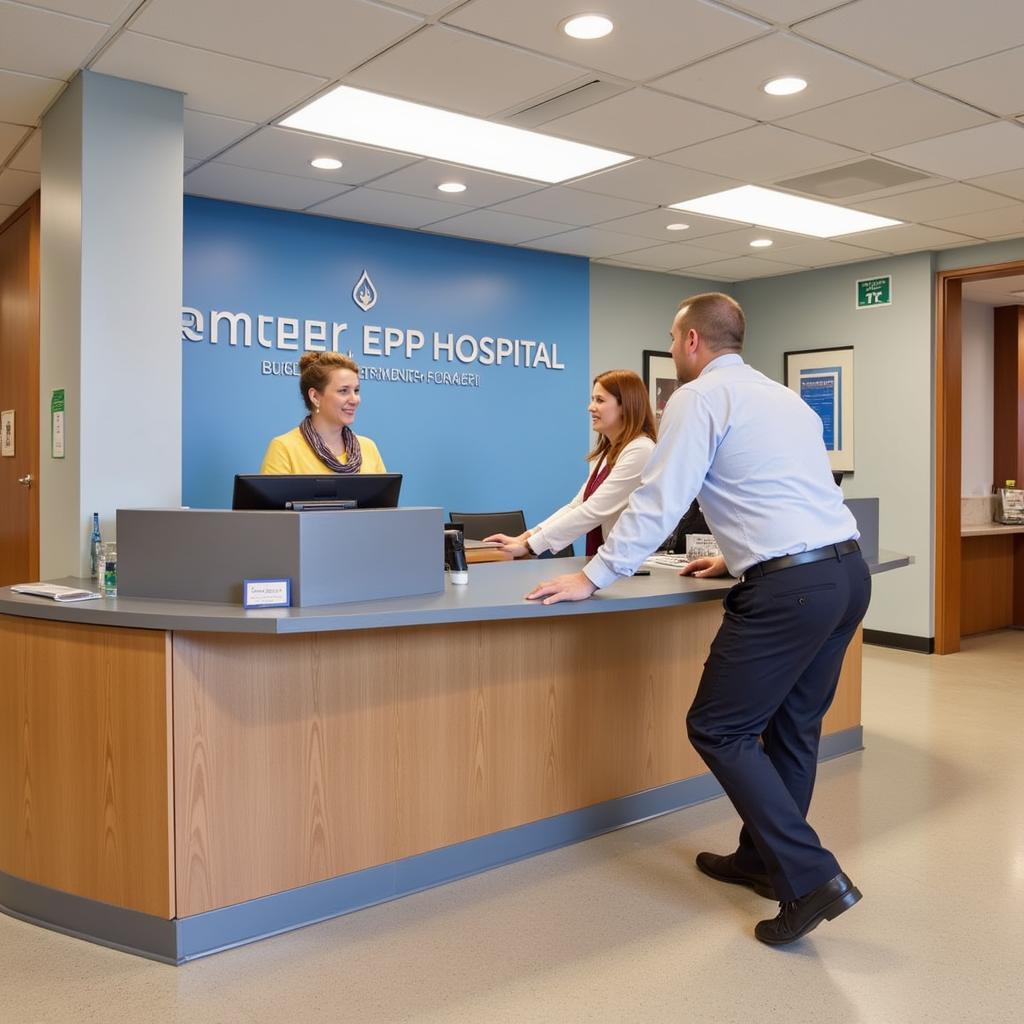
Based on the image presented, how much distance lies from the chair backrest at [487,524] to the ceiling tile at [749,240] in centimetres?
232

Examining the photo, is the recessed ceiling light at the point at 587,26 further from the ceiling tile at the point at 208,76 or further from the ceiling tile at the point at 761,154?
the ceiling tile at the point at 761,154

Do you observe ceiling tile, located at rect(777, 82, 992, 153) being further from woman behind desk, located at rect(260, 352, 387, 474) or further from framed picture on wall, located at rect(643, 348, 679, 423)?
framed picture on wall, located at rect(643, 348, 679, 423)

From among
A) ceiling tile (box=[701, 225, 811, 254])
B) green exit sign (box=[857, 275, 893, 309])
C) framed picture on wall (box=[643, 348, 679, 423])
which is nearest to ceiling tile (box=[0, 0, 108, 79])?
ceiling tile (box=[701, 225, 811, 254])

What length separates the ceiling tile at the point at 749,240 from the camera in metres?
6.62

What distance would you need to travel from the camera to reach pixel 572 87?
4098mm

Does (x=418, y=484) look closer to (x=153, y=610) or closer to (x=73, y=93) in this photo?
(x=73, y=93)

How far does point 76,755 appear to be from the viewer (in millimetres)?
2877

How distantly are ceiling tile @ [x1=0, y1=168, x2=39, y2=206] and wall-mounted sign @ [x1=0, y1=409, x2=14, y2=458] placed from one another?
3.74 ft

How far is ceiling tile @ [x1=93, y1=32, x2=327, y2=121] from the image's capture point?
371 centimetres

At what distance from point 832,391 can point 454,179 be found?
3860 mm

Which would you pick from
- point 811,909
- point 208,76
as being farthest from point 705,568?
point 208,76

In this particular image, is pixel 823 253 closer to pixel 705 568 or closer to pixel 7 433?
pixel 705 568

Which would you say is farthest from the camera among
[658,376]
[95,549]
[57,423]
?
[658,376]

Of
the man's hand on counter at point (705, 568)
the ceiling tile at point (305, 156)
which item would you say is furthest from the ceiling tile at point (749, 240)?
the man's hand on counter at point (705, 568)
